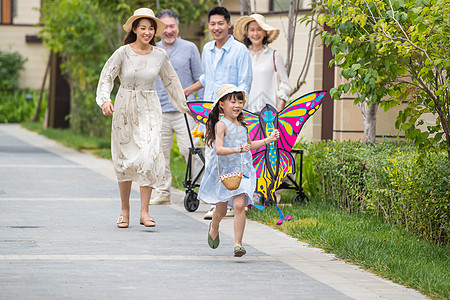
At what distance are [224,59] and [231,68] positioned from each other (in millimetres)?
122

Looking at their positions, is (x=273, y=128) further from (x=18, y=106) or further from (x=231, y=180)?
(x=18, y=106)

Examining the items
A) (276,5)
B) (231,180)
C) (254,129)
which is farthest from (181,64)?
(276,5)

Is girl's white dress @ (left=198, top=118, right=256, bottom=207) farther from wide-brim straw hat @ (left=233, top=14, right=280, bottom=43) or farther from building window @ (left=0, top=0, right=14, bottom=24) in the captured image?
building window @ (left=0, top=0, right=14, bottom=24)

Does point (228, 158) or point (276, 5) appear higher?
point (276, 5)

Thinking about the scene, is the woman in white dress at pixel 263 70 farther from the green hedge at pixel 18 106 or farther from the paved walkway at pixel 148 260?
the green hedge at pixel 18 106

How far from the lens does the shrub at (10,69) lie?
31922mm

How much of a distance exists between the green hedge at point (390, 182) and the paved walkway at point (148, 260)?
103 centimetres

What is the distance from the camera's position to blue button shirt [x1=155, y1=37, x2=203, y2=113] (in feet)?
34.0

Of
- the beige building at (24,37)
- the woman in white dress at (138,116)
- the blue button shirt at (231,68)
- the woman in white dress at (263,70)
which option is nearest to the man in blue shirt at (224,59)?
the blue button shirt at (231,68)

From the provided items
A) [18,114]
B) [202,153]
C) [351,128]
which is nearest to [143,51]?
[202,153]

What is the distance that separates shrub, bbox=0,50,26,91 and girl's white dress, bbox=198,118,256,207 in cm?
2545

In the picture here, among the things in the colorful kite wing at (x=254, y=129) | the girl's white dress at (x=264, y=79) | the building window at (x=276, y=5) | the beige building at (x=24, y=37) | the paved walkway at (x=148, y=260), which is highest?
the beige building at (x=24, y=37)

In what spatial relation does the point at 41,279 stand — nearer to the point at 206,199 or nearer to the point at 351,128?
the point at 206,199

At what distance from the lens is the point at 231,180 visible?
723cm
